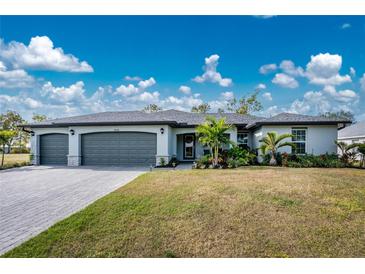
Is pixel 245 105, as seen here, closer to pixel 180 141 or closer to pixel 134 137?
pixel 180 141

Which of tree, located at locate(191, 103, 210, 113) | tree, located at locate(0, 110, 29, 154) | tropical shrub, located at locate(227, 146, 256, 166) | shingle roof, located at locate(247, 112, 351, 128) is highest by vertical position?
tree, located at locate(191, 103, 210, 113)

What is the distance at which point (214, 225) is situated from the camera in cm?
457

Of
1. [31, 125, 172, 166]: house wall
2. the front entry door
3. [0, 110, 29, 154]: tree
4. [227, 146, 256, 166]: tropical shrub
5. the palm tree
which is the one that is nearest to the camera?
the palm tree

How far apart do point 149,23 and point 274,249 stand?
7.06m

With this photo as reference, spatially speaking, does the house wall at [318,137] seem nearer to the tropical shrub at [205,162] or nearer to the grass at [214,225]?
the tropical shrub at [205,162]

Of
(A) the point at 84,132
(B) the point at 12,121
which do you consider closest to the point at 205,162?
(A) the point at 84,132

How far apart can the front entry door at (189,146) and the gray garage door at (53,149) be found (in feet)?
28.0

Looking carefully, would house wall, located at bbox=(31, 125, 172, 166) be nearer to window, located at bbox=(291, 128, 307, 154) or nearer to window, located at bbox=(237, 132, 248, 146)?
window, located at bbox=(237, 132, 248, 146)

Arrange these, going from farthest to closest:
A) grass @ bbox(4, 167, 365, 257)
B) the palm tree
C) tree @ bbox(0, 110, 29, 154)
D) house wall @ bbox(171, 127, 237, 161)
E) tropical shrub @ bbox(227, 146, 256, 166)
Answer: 1. tree @ bbox(0, 110, 29, 154)
2. house wall @ bbox(171, 127, 237, 161)
3. tropical shrub @ bbox(227, 146, 256, 166)
4. the palm tree
5. grass @ bbox(4, 167, 365, 257)

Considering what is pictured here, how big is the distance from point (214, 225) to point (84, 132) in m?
13.1

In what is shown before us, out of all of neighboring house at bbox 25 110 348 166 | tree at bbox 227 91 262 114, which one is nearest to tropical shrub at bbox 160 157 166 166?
neighboring house at bbox 25 110 348 166

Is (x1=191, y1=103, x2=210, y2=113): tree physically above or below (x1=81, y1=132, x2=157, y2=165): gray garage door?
above

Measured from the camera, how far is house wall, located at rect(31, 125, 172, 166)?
14539 millimetres
